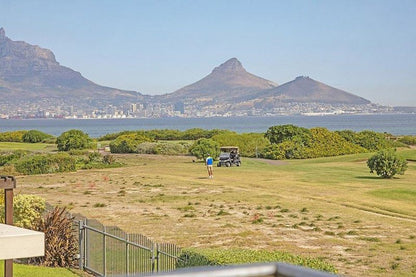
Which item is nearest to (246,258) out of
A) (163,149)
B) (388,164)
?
(388,164)

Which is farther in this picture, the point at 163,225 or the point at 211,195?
the point at 211,195

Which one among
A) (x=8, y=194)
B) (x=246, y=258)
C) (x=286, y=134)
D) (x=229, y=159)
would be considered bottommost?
(x=229, y=159)

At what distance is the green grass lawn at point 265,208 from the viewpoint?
19.8 metres

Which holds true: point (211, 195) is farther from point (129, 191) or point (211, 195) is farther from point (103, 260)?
point (103, 260)

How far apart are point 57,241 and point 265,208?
12258 mm

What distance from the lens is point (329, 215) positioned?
85.2ft

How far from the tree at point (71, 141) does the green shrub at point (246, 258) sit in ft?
192

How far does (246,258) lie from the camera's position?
10.4 m

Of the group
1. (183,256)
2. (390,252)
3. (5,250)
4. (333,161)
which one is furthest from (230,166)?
(5,250)

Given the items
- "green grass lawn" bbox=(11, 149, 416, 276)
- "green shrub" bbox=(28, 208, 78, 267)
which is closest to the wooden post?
"green shrub" bbox=(28, 208, 78, 267)

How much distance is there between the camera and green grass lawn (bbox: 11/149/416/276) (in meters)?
19.8

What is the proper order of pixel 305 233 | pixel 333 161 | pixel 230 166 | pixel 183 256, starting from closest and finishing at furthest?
1. pixel 183 256
2. pixel 305 233
3. pixel 230 166
4. pixel 333 161

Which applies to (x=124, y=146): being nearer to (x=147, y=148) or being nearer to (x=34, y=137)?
(x=147, y=148)

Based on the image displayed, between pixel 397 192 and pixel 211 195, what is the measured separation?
359 inches
